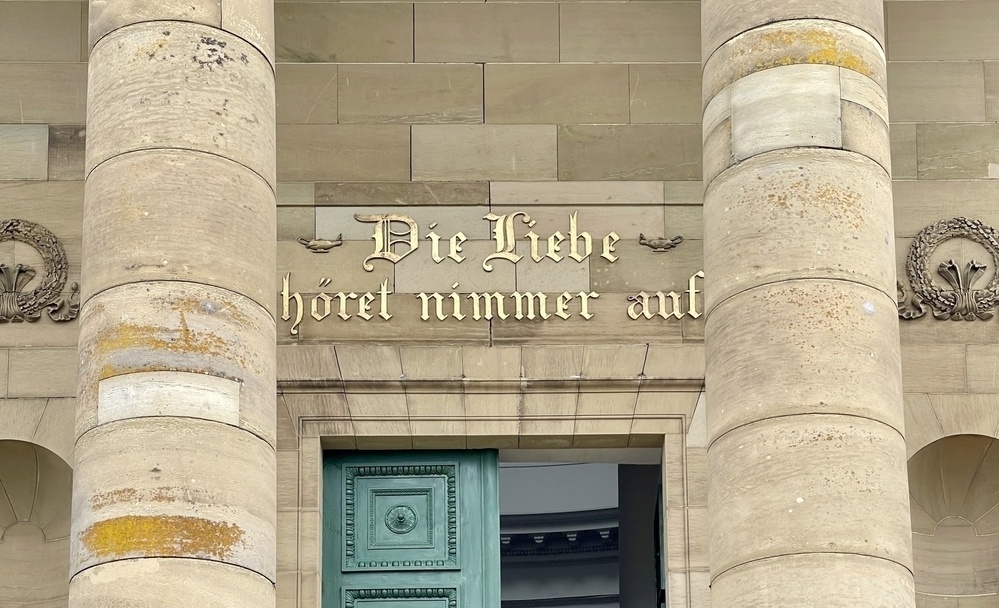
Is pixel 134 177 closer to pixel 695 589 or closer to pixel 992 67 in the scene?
pixel 695 589

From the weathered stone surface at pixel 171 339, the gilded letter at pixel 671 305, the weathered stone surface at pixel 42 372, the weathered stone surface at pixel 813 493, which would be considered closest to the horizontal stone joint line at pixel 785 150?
the weathered stone surface at pixel 813 493

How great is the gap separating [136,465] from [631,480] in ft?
→ 39.0

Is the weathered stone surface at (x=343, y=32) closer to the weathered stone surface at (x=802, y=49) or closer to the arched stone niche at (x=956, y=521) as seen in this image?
the weathered stone surface at (x=802, y=49)

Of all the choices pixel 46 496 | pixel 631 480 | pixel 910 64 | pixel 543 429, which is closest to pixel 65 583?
pixel 46 496

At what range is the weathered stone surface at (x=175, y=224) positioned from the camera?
44.7 feet

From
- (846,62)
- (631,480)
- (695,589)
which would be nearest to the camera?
(846,62)

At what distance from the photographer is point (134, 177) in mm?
13836

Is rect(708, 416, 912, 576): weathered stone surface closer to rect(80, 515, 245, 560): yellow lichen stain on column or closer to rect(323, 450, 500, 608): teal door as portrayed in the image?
rect(80, 515, 245, 560): yellow lichen stain on column

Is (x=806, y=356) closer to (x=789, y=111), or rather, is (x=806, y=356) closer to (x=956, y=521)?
(x=789, y=111)

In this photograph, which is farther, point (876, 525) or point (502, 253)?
point (502, 253)

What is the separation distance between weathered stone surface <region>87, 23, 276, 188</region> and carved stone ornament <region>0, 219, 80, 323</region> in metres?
2.79

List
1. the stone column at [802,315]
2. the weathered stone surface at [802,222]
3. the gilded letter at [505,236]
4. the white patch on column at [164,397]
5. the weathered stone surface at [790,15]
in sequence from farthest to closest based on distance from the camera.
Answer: the gilded letter at [505,236]
the weathered stone surface at [790,15]
the weathered stone surface at [802,222]
the white patch on column at [164,397]
the stone column at [802,315]

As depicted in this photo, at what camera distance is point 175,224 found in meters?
13.7

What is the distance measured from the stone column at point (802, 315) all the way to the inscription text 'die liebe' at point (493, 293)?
253 cm
